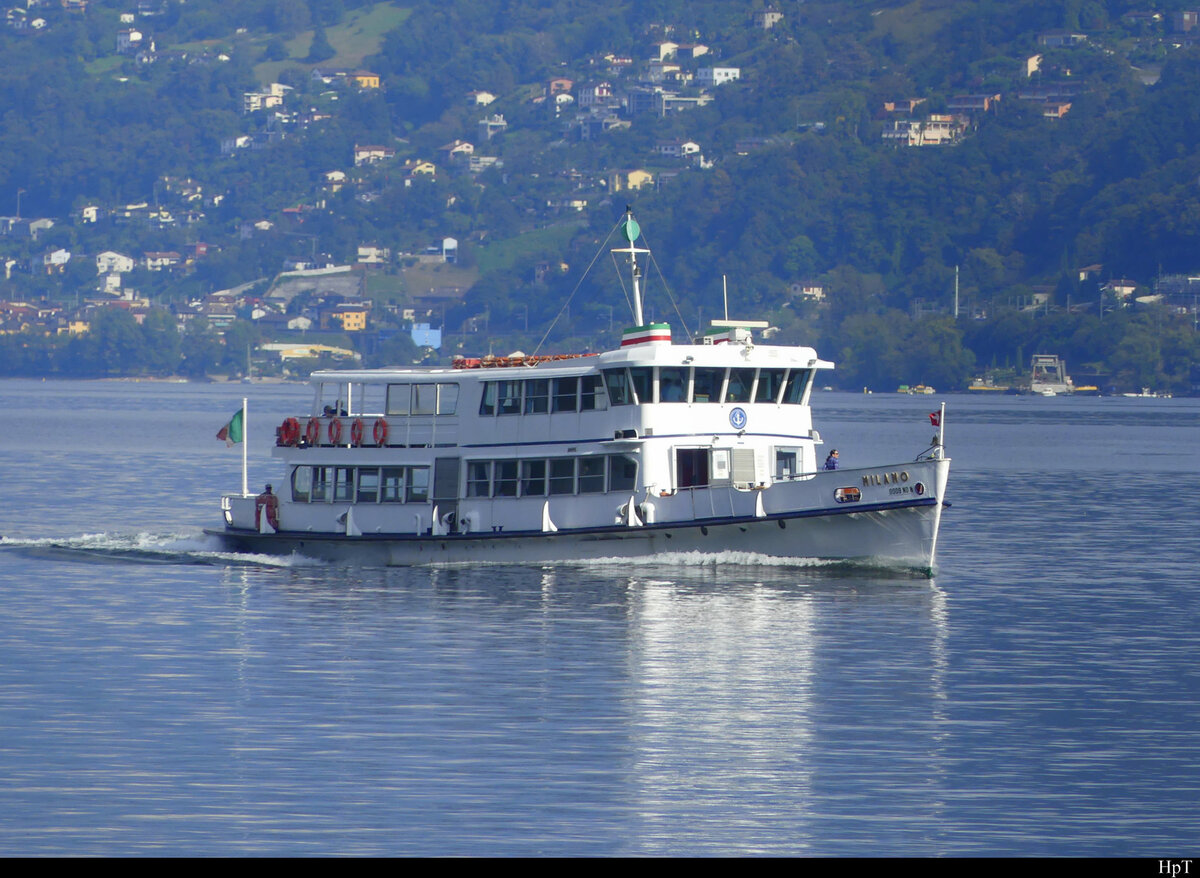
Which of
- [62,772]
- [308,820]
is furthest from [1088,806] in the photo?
[62,772]

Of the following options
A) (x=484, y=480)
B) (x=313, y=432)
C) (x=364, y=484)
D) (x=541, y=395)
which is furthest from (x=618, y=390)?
(x=313, y=432)

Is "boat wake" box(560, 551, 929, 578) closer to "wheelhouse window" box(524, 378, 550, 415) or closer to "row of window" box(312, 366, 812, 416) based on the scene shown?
"row of window" box(312, 366, 812, 416)

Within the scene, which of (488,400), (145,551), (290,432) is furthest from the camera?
(145,551)

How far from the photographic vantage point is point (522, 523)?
5059 centimetres

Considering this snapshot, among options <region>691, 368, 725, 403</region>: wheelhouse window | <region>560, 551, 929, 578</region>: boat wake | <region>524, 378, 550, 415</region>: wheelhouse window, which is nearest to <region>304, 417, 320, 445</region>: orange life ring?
<region>524, 378, 550, 415</region>: wheelhouse window

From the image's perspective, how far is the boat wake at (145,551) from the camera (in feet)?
177

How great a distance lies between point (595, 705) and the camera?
32781 millimetres

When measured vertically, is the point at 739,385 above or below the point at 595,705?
above

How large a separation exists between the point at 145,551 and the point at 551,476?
41.7 feet

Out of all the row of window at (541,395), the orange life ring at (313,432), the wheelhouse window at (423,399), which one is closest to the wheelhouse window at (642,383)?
the row of window at (541,395)

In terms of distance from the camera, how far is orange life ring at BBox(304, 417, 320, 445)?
52500 millimetres

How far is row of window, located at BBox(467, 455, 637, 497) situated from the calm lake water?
1.89 metres

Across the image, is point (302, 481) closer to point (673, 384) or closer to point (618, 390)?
point (618, 390)

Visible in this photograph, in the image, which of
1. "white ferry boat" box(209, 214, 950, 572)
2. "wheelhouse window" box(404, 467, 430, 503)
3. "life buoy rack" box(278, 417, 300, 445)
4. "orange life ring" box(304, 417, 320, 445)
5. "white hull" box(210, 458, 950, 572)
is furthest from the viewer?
"life buoy rack" box(278, 417, 300, 445)
